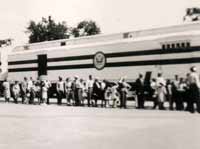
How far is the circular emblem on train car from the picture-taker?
2647 cm

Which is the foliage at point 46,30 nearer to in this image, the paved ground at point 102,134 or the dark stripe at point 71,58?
the dark stripe at point 71,58

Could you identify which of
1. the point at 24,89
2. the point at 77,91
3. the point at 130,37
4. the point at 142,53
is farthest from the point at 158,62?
the point at 24,89

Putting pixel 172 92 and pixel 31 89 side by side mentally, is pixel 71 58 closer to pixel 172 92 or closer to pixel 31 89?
pixel 31 89

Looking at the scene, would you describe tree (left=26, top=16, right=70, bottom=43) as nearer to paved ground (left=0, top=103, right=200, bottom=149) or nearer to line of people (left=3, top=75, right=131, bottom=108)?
line of people (left=3, top=75, right=131, bottom=108)

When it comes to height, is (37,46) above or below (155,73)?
above

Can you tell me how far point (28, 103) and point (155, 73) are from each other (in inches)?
290

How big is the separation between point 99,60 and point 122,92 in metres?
6.14

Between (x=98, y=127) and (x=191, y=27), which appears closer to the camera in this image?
(x=98, y=127)

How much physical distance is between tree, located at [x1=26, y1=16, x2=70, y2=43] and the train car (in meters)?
29.0

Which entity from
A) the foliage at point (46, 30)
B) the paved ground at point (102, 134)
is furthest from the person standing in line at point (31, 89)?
the foliage at point (46, 30)

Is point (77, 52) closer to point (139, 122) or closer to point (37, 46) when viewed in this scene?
point (37, 46)

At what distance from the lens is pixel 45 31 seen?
210 feet

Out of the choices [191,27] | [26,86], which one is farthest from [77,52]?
[191,27]

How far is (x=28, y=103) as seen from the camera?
26.5 metres
